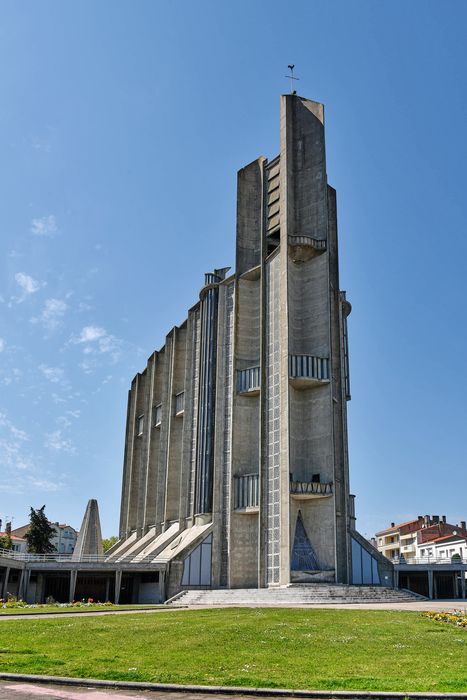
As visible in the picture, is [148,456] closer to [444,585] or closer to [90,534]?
[90,534]

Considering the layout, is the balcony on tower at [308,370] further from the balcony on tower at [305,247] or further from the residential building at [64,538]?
the residential building at [64,538]

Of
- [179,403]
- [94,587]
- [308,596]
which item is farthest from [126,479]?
[308,596]

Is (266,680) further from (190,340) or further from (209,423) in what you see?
(190,340)

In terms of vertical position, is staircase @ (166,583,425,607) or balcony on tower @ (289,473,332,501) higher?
balcony on tower @ (289,473,332,501)

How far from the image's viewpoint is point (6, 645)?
14.1 metres

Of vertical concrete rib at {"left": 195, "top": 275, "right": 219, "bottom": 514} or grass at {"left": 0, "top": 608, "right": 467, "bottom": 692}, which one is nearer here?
grass at {"left": 0, "top": 608, "right": 467, "bottom": 692}

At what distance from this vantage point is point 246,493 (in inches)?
1801

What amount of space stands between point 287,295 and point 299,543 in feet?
55.5

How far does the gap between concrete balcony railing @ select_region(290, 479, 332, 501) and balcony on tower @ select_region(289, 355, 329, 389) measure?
6.92 m

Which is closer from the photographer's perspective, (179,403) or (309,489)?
(309,489)

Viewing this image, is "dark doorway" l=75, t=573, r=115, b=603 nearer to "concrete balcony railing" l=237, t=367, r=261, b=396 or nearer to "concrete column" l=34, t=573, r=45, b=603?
"concrete column" l=34, t=573, r=45, b=603

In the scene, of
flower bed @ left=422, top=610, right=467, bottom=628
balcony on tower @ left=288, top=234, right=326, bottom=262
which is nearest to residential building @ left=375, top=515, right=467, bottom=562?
balcony on tower @ left=288, top=234, right=326, bottom=262

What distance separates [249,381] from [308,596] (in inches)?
681

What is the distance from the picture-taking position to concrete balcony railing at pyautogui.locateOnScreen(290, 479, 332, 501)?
4172cm
